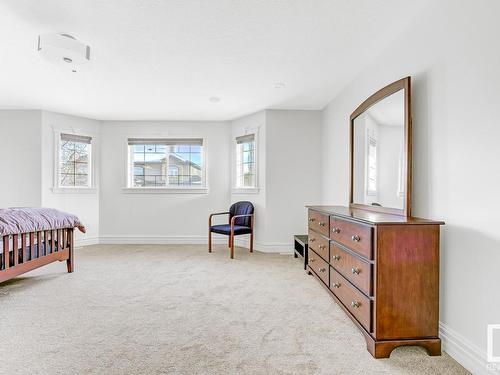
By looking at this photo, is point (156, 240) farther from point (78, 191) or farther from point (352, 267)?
point (352, 267)

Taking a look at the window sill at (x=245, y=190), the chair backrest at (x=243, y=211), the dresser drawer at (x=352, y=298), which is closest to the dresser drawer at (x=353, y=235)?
the dresser drawer at (x=352, y=298)

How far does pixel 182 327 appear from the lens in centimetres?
220

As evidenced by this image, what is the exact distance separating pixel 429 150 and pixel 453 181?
0.31 metres

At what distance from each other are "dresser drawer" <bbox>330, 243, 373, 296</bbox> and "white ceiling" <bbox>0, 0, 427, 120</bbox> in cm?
178

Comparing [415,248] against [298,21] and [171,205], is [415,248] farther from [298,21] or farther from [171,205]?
[171,205]

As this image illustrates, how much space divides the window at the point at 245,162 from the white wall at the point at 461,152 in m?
3.20

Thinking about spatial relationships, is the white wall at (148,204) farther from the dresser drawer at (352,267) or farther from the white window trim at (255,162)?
the dresser drawer at (352,267)

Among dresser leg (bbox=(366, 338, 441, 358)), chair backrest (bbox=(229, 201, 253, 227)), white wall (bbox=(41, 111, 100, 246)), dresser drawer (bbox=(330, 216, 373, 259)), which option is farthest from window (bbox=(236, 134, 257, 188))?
dresser leg (bbox=(366, 338, 441, 358))

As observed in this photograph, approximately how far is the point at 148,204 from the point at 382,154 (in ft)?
14.4

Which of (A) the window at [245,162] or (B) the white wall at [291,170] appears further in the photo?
(A) the window at [245,162]

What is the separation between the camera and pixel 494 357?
153 cm

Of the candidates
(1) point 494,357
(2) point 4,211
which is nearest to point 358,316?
(1) point 494,357

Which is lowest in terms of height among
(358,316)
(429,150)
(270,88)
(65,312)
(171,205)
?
(65,312)

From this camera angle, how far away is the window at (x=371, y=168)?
272 centimetres
